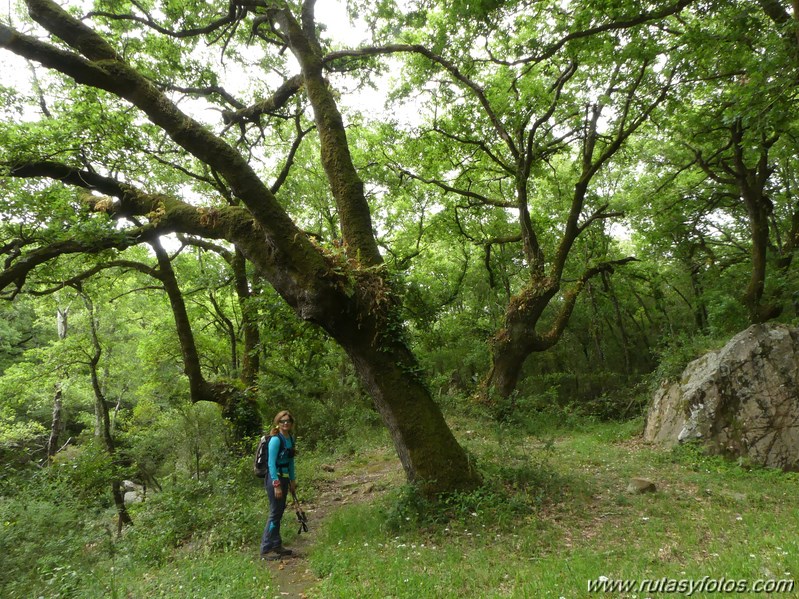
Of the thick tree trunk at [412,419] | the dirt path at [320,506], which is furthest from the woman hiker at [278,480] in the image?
the thick tree trunk at [412,419]

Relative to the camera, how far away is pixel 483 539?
507 centimetres

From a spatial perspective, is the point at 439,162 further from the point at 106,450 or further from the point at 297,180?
the point at 106,450

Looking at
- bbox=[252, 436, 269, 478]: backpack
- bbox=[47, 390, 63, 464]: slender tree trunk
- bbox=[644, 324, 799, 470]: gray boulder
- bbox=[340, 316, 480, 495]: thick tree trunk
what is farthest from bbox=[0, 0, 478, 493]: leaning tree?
bbox=[47, 390, 63, 464]: slender tree trunk

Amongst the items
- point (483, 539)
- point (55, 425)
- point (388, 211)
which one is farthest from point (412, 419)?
point (55, 425)

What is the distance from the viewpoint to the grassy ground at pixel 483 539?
4.02 meters

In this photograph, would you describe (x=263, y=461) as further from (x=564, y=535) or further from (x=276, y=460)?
(x=564, y=535)

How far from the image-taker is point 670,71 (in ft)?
29.0

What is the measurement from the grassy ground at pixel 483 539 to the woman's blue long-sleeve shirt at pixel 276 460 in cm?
101

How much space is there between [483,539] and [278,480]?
110 inches

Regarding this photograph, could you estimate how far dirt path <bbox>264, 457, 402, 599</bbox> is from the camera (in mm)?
4824

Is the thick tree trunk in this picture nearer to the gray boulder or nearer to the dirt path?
the dirt path

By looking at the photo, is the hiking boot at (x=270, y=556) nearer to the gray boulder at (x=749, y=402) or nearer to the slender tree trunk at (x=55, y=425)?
the gray boulder at (x=749, y=402)

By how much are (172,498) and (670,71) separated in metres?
12.9

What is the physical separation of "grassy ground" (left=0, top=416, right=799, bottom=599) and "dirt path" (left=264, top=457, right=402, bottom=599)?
40 mm
